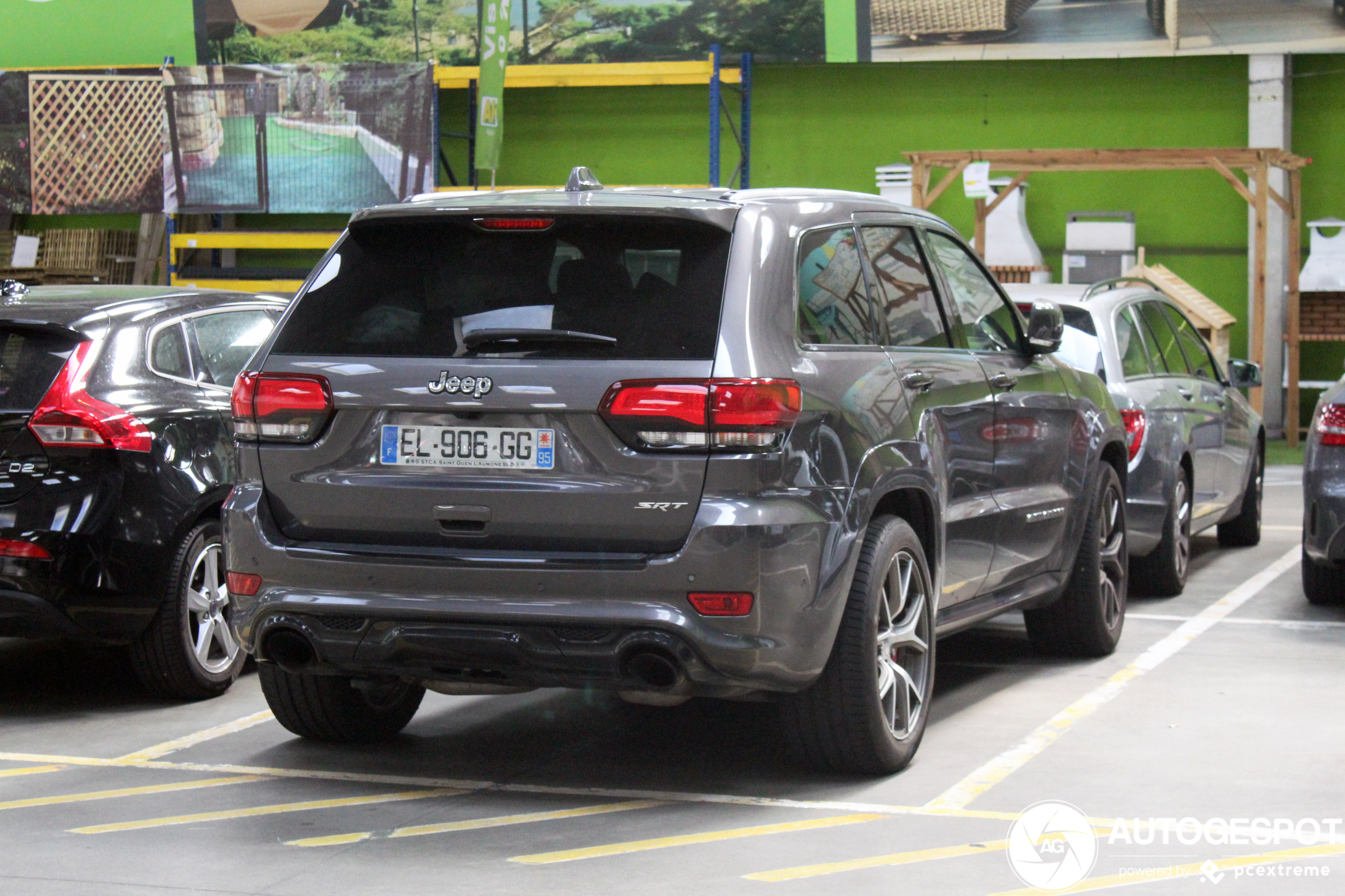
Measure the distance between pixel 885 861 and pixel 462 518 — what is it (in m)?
1.40

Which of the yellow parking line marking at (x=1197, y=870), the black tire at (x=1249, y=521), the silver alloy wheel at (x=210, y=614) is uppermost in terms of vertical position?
the silver alloy wheel at (x=210, y=614)

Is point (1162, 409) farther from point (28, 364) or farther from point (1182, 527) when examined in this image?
point (28, 364)

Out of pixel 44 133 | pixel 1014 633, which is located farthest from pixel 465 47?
pixel 1014 633

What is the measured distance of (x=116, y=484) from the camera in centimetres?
588

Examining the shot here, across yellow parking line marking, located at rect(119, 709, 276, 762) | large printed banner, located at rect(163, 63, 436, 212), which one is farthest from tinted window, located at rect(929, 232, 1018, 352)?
large printed banner, located at rect(163, 63, 436, 212)

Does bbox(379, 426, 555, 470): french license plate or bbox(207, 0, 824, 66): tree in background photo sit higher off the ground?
bbox(207, 0, 824, 66): tree in background photo

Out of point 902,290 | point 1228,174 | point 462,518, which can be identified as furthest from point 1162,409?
point 1228,174

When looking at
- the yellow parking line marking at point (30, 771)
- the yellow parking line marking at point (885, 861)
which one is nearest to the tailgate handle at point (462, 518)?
the yellow parking line marking at point (885, 861)

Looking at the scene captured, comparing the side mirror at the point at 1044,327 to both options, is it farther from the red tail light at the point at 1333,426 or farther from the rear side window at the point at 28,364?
the rear side window at the point at 28,364

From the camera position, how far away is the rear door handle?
5.12 m

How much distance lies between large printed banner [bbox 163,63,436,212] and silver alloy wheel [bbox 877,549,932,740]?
15036mm

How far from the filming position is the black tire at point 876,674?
4.70 metres

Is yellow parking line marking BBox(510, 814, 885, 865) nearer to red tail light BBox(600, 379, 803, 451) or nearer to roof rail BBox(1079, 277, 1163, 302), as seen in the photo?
red tail light BBox(600, 379, 803, 451)

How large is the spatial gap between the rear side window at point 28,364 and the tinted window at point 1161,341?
528 cm
